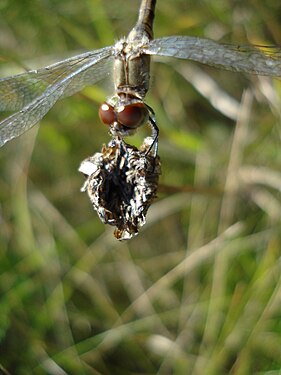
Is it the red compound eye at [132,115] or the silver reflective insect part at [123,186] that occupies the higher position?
the red compound eye at [132,115]

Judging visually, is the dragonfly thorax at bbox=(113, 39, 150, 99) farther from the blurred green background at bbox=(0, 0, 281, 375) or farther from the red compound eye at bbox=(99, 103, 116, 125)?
the blurred green background at bbox=(0, 0, 281, 375)

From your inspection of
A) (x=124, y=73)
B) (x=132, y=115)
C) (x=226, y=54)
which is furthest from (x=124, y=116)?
(x=226, y=54)

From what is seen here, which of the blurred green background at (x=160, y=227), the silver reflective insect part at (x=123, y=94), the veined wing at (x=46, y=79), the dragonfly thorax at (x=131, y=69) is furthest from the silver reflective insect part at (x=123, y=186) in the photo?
the blurred green background at (x=160, y=227)

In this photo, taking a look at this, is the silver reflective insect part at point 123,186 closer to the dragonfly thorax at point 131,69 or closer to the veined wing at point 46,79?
the dragonfly thorax at point 131,69

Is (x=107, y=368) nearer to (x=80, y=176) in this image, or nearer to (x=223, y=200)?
(x=223, y=200)

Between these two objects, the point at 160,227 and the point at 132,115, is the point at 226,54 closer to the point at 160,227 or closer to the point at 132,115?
the point at 132,115

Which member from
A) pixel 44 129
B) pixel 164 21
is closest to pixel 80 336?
pixel 44 129

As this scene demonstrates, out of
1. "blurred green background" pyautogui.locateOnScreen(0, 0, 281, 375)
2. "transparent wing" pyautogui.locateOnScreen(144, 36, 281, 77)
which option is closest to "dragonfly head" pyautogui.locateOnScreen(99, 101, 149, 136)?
"transparent wing" pyautogui.locateOnScreen(144, 36, 281, 77)
